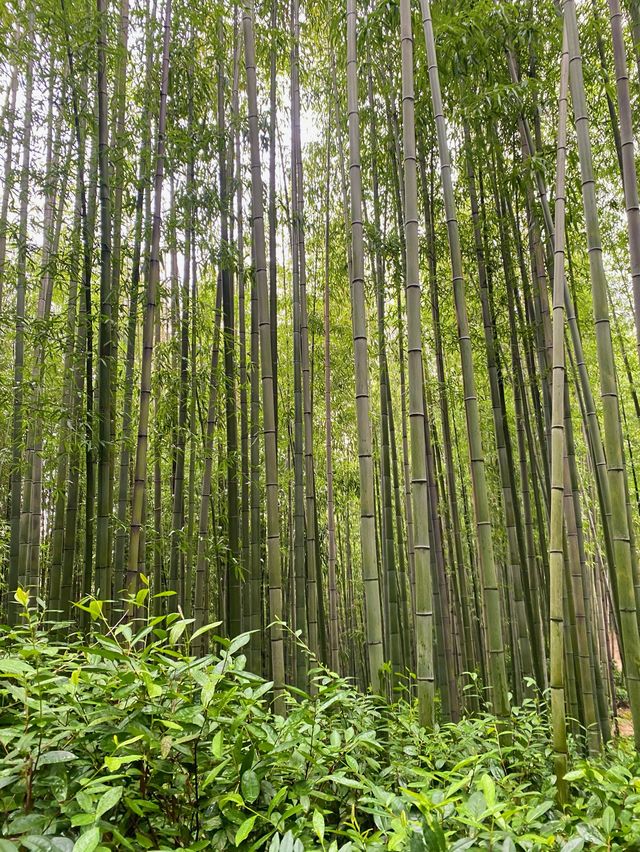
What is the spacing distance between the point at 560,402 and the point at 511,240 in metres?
2.29

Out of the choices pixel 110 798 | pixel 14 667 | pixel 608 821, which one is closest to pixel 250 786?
pixel 110 798

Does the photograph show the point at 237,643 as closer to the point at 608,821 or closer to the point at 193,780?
the point at 193,780

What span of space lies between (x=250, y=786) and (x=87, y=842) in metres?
0.31

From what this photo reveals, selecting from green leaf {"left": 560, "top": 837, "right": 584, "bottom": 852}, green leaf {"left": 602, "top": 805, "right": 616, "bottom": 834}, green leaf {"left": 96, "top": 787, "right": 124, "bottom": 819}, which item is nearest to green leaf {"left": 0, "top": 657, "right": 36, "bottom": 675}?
green leaf {"left": 96, "top": 787, "right": 124, "bottom": 819}

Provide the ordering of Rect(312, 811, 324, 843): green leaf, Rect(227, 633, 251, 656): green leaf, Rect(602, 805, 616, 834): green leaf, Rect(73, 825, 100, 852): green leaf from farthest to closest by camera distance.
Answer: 1. Rect(227, 633, 251, 656): green leaf
2. Rect(602, 805, 616, 834): green leaf
3. Rect(312, 811, 324, 843): green leaf
4. Rect(73, 825, 100, 852): green leaf

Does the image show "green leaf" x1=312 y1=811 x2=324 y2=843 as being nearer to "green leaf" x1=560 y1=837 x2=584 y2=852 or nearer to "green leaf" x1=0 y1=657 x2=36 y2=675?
"green leaf" x1=560 y1=837 x2=584 y2=852

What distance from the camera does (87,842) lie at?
78 cm

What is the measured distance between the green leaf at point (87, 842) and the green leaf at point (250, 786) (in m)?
0.28

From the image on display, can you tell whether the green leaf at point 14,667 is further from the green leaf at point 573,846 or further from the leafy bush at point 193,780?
the green leaf at point 573,846

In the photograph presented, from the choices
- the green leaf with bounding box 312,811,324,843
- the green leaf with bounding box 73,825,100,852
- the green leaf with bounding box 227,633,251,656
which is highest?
the green leaf with bounding box 227,633,251,656

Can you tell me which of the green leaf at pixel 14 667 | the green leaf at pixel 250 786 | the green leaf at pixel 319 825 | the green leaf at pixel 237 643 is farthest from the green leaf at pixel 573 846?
the green leaf at pixel 14 667

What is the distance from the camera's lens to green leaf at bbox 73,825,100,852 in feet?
2.54

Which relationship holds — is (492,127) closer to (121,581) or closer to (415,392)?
(415,392)

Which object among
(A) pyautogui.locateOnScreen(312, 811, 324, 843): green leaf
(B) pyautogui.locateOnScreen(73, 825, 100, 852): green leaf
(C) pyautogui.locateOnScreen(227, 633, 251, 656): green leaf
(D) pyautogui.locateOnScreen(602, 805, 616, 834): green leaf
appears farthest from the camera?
(C) pyautogui.locateOnScreen(227, 633, 251, 656): green leaf
